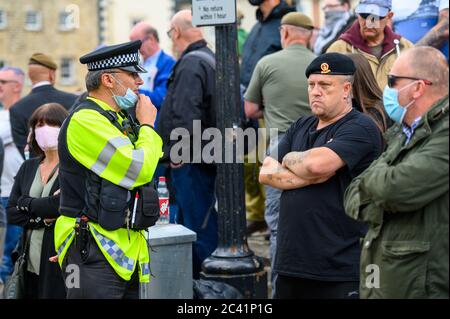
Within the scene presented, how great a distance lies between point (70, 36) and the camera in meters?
59.3

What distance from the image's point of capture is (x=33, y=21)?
59688mm

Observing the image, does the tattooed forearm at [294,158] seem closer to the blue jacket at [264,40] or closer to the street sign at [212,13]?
the street sign at [212,13]

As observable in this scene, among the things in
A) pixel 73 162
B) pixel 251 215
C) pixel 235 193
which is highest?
pixel 73 162

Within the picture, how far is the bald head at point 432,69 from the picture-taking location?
473 cm

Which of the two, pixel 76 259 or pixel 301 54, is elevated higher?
pixel 301 54

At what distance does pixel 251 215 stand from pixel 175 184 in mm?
1636

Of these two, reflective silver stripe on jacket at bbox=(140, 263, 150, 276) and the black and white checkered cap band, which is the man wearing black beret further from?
the black and white checkered cap band

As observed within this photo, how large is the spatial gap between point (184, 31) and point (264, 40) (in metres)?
0.91

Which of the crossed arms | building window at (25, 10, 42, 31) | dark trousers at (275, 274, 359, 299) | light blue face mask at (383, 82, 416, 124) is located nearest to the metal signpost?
the crossed arms

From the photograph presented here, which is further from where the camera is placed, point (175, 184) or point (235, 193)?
point (175, 184)

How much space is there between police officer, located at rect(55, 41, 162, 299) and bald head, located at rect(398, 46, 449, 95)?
177cm

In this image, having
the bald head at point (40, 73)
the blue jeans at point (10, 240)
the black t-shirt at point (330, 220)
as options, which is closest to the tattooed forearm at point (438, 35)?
the black t-shirt at point (330, 220)
